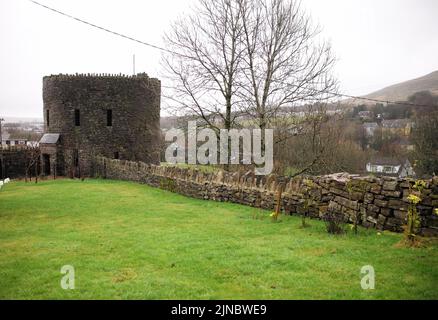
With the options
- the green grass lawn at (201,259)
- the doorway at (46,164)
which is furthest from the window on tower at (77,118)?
the green grass lawn at (201,259)

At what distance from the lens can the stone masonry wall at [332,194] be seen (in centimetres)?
862

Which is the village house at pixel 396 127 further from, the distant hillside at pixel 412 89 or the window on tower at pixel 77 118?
the window on tower at pixel 77 118

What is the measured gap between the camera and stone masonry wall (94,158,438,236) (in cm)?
862

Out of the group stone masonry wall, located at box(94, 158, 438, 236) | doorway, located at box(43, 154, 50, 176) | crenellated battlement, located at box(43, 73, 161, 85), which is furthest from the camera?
doorway, located at box(43, 154, 50, 176)

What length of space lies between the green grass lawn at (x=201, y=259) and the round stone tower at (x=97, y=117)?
17896mm

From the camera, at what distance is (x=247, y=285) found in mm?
6004

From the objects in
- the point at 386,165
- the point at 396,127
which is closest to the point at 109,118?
the point at 386,165

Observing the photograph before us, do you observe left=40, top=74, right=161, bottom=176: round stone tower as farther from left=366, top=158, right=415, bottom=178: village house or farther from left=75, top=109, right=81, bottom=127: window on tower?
left=366, top=158, right=415, bottom=178: village house

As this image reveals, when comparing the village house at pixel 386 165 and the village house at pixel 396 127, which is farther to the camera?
the village house at pixel 396 127

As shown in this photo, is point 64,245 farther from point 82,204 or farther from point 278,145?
point 278,145

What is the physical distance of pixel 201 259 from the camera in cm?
739

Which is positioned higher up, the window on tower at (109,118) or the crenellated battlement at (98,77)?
the crenellated battlement at (98,77)

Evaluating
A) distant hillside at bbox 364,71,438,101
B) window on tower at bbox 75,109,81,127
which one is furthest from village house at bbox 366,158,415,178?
distant hillside at bbox 364,71,438,101

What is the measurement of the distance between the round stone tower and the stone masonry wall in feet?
41.7
